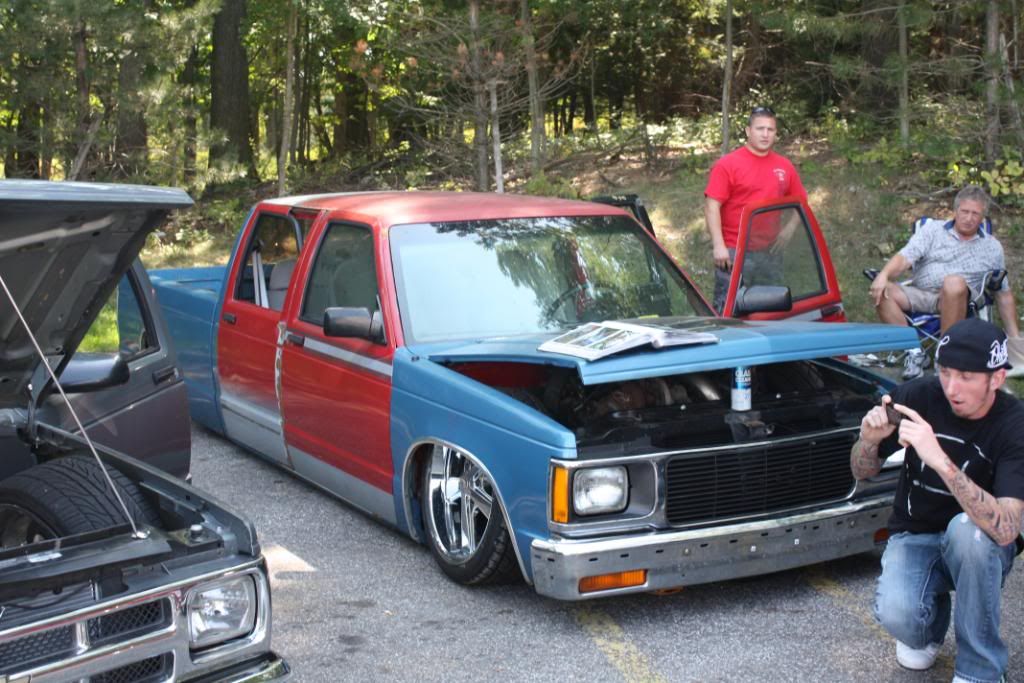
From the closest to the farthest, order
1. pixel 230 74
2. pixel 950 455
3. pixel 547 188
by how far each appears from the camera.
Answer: pixel 950 455, pixel 547 188, pixel 230 74

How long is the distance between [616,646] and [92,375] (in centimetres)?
219

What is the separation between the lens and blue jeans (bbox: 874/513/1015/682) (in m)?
4.16

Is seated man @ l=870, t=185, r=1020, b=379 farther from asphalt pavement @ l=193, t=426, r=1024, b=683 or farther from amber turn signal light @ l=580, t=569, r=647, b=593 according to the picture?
amber turn signal light @ l=580, t=569, r=647, b=593

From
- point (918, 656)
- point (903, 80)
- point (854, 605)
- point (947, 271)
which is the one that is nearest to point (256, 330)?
point (854, 605)

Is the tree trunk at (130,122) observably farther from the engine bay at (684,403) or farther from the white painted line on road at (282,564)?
the engine bay at (684,403)

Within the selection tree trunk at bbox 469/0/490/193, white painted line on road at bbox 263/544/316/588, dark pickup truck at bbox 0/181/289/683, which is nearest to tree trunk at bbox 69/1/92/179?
tree trunk at bbox 469/0/490/193

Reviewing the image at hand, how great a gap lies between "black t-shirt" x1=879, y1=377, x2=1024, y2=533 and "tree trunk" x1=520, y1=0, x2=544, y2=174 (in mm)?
11202

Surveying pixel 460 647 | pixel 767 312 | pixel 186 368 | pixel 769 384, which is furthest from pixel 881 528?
pixel 186 368

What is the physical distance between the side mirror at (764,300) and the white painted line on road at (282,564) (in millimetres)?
2430

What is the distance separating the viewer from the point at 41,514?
3.93 m

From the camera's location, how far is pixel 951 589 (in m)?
4.46

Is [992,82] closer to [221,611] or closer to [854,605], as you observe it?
[854,605]

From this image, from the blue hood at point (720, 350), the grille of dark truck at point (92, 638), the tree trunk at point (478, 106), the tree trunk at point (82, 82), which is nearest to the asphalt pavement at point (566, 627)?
the blue hood at point (720, 350)

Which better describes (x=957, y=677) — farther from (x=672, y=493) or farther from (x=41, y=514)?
(x=41, y=514)
